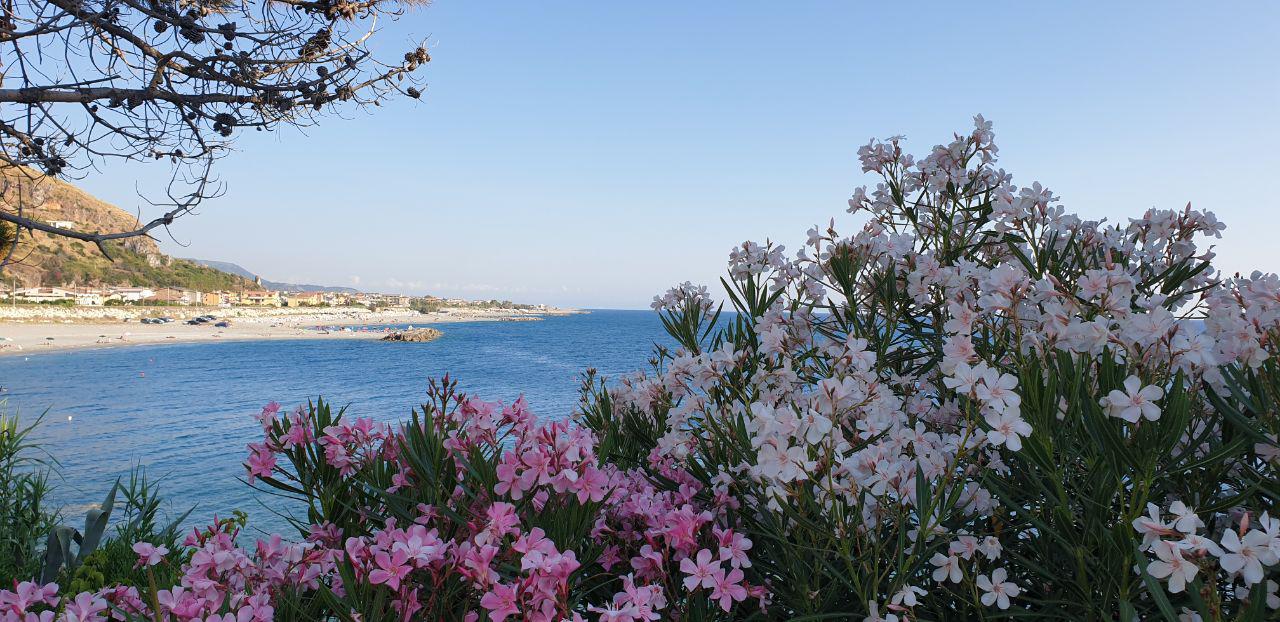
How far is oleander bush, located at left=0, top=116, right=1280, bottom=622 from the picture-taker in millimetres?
1288

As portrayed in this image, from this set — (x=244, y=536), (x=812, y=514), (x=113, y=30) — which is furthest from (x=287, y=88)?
(x=244, y=536)

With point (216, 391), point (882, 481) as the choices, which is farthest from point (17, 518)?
point (216, 391)

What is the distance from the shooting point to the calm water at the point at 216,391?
651 inches

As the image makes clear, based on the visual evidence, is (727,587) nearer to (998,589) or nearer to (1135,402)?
(998,589)

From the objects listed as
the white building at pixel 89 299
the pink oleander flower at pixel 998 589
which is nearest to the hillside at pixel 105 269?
the white building at pixel 89 299

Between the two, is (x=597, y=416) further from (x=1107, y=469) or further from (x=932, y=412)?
(x=1107, y=469)

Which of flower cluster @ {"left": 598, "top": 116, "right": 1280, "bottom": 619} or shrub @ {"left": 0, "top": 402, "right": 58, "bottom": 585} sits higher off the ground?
flower cluster @ {"left": 598, "top": 116, "right": 1280, "bottom": 619}

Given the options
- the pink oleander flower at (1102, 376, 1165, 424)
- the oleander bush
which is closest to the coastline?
the oleander bush

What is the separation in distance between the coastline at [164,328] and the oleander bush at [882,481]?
201ft

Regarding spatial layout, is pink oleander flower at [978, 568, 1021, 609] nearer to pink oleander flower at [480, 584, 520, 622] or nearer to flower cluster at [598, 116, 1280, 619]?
flower cluster at [598, 116, 1280, 619]

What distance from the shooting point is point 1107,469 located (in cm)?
131

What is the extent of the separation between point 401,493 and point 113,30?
375 cm

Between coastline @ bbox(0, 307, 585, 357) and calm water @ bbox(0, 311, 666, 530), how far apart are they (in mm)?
3626

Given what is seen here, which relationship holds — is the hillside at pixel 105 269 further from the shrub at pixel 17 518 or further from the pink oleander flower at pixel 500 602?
the pink oleander flower at pixel 500 602
